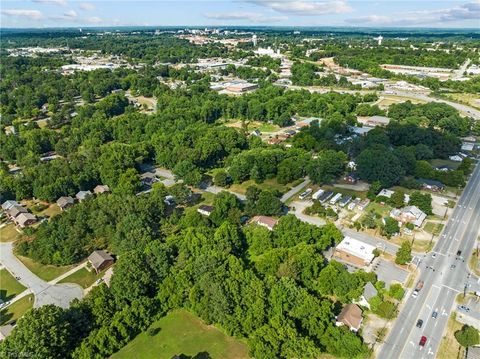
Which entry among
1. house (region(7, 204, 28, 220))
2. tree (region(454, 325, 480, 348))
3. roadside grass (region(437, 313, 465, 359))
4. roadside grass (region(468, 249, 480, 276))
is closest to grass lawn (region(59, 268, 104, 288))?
house (region(7, 204, 28, 220))

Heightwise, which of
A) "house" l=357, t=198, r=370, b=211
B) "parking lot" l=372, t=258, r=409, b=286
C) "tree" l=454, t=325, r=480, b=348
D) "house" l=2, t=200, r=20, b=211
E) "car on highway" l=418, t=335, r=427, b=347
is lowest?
"house" l=2, t=200, r=20, b=211

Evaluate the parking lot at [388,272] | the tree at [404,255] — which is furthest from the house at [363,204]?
the tree at [404,255]

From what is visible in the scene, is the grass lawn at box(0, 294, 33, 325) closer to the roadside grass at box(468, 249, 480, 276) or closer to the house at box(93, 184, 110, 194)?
the house at box(93, 184, 110, 194)

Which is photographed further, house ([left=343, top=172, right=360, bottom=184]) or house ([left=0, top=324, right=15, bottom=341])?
house ([left=343, top=172, right=360, bottom=184])

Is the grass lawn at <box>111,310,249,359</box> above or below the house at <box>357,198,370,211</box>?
above

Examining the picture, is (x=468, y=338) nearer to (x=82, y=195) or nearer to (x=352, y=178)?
(x=352, y=178)

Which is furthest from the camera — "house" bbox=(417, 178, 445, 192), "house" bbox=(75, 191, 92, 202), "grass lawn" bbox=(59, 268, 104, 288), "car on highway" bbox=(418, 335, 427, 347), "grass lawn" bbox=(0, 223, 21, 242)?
"house" bbox=(417, 178, 445, 192)

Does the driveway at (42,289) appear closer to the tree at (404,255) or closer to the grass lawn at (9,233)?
the grass lawn at (9,233)
